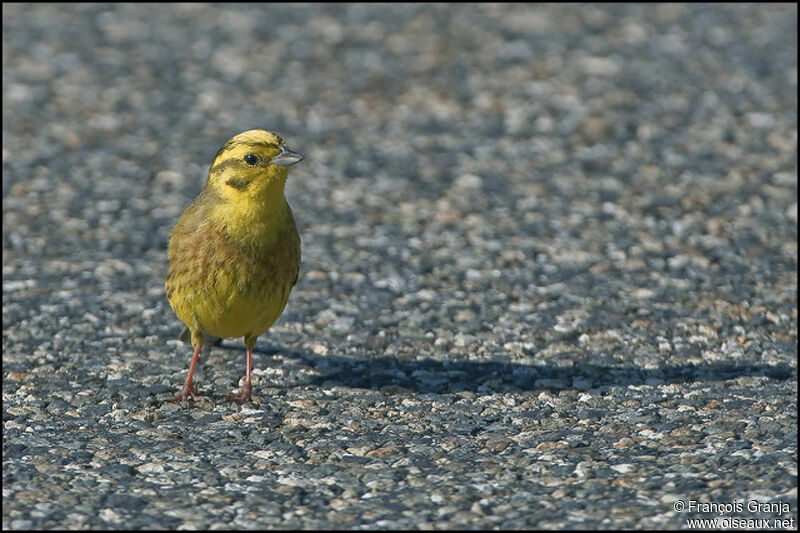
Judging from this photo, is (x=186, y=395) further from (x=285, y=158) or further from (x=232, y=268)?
(x=285, y=158)

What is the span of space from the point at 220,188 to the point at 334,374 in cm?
129

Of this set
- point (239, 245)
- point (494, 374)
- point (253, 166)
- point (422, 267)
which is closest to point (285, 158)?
point (253, 166)

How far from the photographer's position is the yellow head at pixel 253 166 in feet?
20.6

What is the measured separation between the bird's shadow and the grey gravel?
0.08 ft

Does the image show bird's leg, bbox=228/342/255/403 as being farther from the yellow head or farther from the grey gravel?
the yellow head

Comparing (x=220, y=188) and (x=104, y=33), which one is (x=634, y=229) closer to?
(x=220, y=188)

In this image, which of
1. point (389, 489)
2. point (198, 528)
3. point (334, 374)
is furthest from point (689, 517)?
point (334, 374)

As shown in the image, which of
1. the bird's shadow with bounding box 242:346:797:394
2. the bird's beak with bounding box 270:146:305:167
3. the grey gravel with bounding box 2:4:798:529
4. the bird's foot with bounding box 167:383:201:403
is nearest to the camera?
the grey gravel with bounding box 2:4:798:529

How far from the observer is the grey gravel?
5.51m

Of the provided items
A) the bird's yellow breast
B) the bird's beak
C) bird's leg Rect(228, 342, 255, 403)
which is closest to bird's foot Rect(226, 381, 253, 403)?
bird's leg Rect(228, 342, 255, 403)

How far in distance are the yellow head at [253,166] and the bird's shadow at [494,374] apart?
3.78 feet

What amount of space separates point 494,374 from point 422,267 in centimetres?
189

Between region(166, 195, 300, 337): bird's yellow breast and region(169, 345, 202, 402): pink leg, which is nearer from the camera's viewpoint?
region(166, 195, 300, 337): bird's yellow breast

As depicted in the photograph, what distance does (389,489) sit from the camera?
17.9 ft
